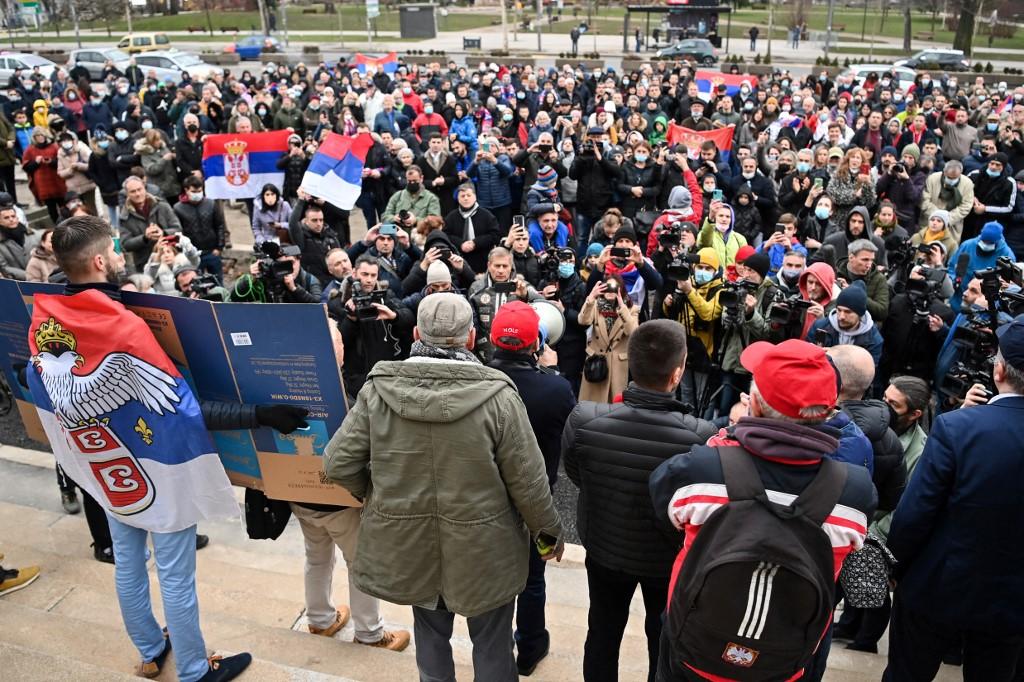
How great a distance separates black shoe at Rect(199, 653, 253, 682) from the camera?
3.14 metres

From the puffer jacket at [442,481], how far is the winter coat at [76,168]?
1030cm

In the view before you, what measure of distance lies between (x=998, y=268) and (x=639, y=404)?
12.9 feet

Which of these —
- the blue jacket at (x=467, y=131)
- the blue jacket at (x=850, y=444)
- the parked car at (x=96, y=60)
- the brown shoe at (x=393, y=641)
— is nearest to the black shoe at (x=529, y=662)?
the brown shoe at (x=393, y=641)

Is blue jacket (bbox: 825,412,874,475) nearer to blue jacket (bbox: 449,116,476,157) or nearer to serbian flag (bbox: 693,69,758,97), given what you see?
blue jacket (bbox: 449,116,476,157)

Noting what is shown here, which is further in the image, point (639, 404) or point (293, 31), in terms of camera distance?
point (293, 31)

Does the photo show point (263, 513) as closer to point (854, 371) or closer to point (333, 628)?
point (333, 628)

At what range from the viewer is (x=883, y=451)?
3225mm

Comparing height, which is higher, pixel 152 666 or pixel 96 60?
pixel 96 60

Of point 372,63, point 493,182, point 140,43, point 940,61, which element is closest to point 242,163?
point 493,182

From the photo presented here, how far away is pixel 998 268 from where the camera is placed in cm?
548

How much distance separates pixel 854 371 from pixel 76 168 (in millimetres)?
10921

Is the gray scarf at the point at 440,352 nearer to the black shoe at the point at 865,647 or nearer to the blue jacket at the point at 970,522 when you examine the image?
the blue jacket at the point at 970,522

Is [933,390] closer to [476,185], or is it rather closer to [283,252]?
[283,252]

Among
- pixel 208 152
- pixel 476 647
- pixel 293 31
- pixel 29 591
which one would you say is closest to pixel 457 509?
pixel 476 647
